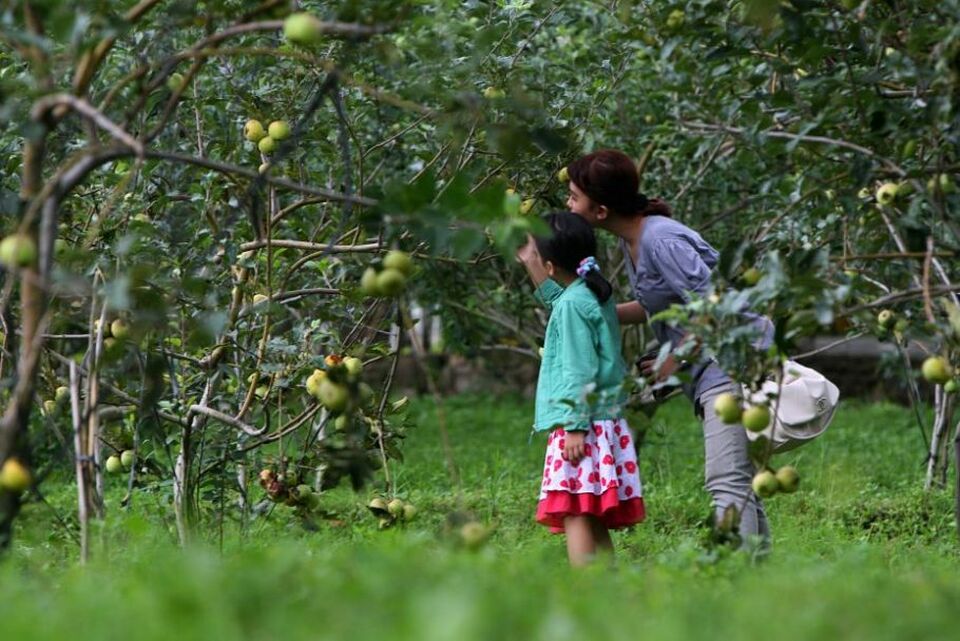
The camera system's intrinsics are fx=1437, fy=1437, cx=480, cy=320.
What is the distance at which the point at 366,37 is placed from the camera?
131 inches

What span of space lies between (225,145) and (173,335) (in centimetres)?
70

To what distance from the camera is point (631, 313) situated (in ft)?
15.4

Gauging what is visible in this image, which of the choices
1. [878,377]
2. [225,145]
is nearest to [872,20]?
[225,145]

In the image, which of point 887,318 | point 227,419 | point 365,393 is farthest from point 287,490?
point 887,318

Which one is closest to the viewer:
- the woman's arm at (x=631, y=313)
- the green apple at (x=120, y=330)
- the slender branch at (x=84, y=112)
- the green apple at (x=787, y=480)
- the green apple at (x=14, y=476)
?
the slender branch at (x=84, y=112)

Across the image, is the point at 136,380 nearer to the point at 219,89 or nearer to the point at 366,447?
the point at 366,447

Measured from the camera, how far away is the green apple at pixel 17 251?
280 centimetres

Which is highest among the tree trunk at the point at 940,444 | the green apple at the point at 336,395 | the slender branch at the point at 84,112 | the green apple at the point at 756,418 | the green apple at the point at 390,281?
the slender branch at the point at 84,112

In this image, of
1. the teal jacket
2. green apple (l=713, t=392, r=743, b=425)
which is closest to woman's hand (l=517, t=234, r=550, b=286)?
the teal jacket

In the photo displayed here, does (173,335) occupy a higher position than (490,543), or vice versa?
(173,335)

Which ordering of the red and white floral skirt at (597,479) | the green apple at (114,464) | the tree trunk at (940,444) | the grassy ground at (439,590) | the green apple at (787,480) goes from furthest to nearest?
the tree trunk at (940,444)
the green apple at (114,464)
the red and white floral skirt at (597,479)
the green apple at (787,480)
the grassy ground at (439,590)

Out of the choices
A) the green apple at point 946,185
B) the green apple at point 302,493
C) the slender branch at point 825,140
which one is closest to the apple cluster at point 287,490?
the green apple at point 302,493

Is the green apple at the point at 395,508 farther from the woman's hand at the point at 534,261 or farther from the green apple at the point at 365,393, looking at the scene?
the woman's hand at the point at 534,261

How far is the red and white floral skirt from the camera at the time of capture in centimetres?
433
